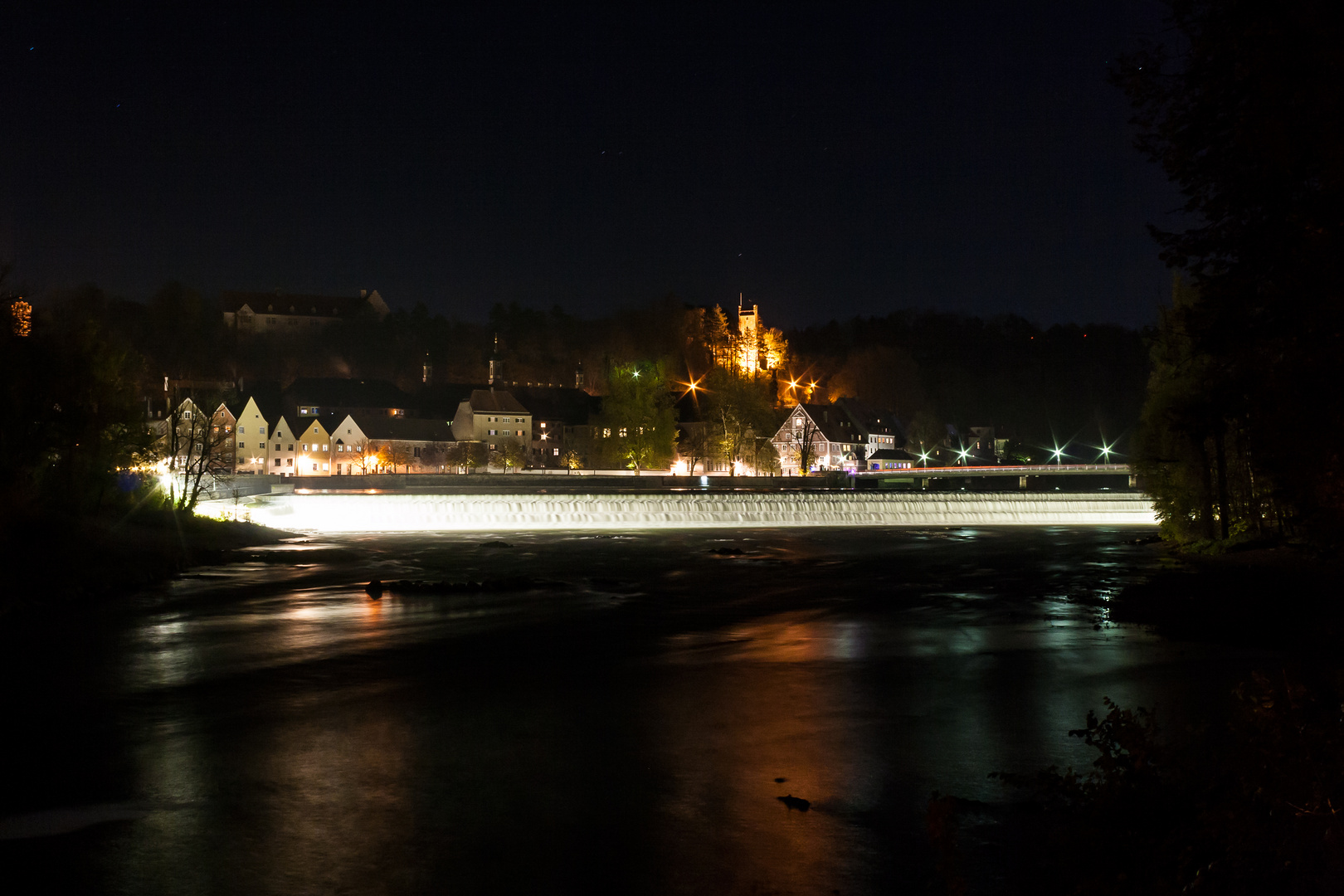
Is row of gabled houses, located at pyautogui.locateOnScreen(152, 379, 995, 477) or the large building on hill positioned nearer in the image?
row of gabled houses, located at pyautogui.locateOnScreen(152, 379, 995, 477)

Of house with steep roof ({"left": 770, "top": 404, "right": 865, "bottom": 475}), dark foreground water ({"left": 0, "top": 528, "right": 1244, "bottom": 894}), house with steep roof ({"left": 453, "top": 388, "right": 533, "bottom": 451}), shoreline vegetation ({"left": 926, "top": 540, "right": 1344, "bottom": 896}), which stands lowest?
dark foreground water ({"left": 0, "top": 528, "right": 1244, "bottom": 894})

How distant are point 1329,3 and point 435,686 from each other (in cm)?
1331

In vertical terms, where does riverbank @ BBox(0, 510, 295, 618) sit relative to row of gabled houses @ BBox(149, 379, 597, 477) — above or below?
below

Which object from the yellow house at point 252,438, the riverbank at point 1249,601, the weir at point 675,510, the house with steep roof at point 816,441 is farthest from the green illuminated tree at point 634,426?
the riverbank at point 1249,601

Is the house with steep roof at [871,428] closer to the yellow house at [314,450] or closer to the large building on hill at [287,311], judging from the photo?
the yellow house at [314,450]

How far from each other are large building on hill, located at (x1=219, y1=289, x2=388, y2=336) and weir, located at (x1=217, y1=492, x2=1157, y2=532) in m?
95.7

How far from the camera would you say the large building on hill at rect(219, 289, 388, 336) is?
148375 mm

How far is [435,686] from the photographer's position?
630 inches

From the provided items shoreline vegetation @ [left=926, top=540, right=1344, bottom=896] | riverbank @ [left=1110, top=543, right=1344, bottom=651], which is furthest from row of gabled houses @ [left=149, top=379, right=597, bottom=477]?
shoreline vegetation @ [left=926, top=540, right=1344, bottom=896]

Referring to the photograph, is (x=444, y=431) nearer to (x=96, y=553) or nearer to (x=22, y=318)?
(x=22, y=318)

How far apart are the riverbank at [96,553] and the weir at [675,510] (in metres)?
14.0

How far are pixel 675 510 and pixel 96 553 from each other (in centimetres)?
3132

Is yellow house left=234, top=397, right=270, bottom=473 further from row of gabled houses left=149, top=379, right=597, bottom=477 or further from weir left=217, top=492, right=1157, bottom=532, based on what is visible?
weir left=217, top=492, right=1157, bottom=532

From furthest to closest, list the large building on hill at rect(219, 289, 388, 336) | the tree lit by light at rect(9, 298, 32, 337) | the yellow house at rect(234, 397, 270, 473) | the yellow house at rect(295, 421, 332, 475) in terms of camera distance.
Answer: the large building on hill at rect(219, 289, 388, 336) < the yellow house at rect(234, 397, 270, 473) < the yellow house at rect(295, 421, 332, 475) < the tree lit by light at rect(9, 298, 32, 337)
